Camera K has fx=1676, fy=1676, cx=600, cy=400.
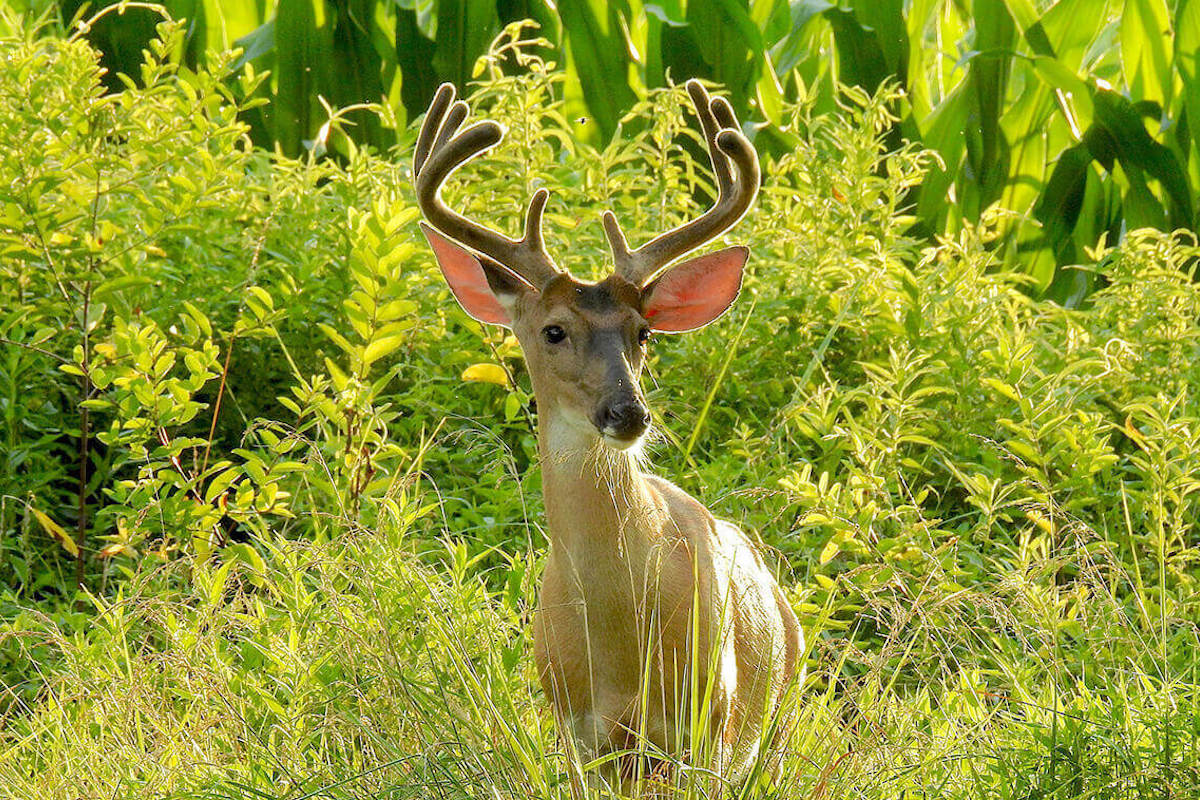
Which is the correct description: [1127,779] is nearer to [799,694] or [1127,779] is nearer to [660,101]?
[799,694]

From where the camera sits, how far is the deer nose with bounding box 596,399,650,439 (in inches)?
136

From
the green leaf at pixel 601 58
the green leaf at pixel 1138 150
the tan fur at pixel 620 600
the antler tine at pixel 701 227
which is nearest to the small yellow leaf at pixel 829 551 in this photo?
the tan fur at pixel 620 600

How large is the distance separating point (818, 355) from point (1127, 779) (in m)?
2.40

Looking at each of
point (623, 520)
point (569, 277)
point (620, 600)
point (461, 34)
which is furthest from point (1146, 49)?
point (620, 600)

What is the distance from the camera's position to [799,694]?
136 inches

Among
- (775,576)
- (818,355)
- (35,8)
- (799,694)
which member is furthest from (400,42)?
(799,694)

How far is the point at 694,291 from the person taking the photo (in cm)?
398

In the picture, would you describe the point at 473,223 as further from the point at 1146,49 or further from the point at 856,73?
the point at 1146,49

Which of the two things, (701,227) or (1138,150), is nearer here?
(701,227)

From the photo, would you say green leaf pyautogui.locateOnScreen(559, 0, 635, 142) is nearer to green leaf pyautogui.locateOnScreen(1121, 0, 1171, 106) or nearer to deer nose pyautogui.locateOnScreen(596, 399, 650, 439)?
green leaf pyautogui.locateOnScreen(1121, 0, 1171, 106)

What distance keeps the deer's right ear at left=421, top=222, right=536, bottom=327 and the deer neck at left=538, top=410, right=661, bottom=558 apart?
0.42 m

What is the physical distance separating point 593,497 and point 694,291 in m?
0.63

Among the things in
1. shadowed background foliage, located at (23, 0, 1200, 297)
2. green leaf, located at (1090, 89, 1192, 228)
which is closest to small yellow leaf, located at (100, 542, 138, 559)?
shadowed background foliage, located at (23, 0, 1200, 297)

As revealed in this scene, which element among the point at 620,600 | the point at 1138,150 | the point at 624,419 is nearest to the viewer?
the point at 624,419
